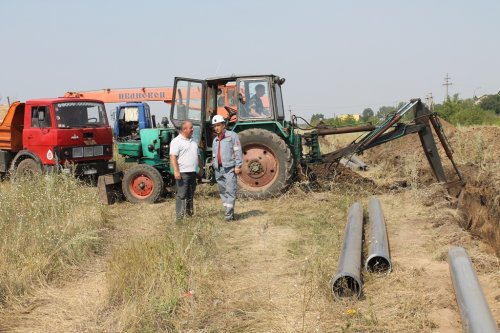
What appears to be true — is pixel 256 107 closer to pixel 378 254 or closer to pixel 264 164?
pixel 264 164

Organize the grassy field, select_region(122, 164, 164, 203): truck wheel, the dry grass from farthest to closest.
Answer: select_region(122, 164, 164, 203): truck wheel → the dry grass → the grassy field

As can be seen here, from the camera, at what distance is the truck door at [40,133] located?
489 inches

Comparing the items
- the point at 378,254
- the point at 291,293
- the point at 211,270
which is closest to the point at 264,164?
the point at 211,270

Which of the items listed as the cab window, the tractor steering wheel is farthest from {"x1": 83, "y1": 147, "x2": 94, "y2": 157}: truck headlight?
the tractor steering wheel

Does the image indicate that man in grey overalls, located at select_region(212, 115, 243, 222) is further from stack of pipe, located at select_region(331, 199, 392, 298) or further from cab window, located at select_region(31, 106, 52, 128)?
cab window, located at select_region(31, 106, 52, 128)

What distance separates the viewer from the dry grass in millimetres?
6117

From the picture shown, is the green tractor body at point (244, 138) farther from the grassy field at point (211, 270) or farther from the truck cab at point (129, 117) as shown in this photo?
the truck cab at point (129, 117)

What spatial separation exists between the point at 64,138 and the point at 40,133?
615mm

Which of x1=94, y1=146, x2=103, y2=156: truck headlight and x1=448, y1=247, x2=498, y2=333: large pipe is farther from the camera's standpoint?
x1=94, y1=146, x2=103, y2=156: truck headlight

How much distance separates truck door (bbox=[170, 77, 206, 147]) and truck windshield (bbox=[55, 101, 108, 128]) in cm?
257

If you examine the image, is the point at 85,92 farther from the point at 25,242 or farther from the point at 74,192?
the point at 25,242

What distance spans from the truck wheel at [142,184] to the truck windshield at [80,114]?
2.38 metres

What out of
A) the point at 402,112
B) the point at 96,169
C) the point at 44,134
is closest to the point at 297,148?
the point at 402,112

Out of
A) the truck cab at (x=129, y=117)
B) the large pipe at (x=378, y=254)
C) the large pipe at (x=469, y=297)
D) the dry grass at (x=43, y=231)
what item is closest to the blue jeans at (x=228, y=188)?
the dry grass at (x=43, y=231)
